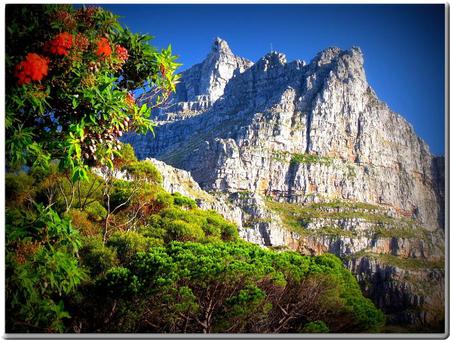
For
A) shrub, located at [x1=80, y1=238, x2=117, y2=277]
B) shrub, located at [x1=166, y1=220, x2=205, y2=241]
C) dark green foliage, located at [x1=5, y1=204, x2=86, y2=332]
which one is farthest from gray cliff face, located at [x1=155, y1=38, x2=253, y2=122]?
dark green foliage, located at [x1=5, y1=204, x2=86, y2=332]

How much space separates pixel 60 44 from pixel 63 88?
480 mm

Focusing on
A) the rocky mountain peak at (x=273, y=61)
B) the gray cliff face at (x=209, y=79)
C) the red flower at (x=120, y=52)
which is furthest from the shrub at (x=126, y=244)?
the gray cliff face at (x=209, y=79)

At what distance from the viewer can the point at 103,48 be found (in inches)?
182

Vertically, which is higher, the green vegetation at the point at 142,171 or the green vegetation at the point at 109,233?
the green vegetation at the point at 142,171

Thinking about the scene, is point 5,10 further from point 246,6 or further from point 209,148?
point 209,148

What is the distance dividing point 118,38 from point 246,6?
2641 millimetres

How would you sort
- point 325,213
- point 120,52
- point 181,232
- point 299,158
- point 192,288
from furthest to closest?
point 299,158 < point 325,213 < point 181,232 < point 192,288 < point 120,52

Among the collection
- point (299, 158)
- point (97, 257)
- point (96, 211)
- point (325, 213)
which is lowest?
point (97, 257)

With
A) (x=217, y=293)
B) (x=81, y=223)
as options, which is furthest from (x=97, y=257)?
(x=217, y=293)

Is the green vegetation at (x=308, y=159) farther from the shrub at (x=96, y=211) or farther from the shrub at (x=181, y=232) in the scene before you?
the shrub at (x=96, y=211)

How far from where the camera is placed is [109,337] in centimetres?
627

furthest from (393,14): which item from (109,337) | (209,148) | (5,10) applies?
(209,148)

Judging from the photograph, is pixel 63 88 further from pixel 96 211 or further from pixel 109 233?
pixel 96 211

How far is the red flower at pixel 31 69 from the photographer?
4148 mm
